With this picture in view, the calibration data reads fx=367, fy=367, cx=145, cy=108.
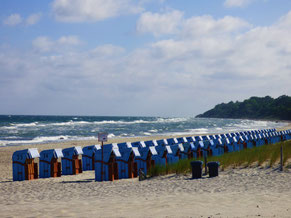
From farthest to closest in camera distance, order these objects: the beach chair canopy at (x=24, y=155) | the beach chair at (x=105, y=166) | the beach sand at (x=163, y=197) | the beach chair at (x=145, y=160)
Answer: the beach chair at (x=145, y=160) → the beach chair canopy at (x=24, y=155) → the beach chair at (x=105, y=166) → the beach sand at (x=163, y=197)

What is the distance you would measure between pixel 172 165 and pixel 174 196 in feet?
15.0

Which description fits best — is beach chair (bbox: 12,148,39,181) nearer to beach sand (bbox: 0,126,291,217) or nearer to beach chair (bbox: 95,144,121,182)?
beach sand (bbox: 0,126,291,217)

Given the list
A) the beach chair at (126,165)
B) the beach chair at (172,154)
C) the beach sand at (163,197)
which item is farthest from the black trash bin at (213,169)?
the beach chair at (126,165)

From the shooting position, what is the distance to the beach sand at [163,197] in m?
6.51

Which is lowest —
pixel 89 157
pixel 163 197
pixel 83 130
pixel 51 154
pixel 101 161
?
pixel 163 197

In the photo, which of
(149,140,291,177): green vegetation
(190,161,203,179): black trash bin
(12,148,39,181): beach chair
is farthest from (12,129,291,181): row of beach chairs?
(190,161,203,179): black trash bin

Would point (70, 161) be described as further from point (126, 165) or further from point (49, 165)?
point (126, 165)

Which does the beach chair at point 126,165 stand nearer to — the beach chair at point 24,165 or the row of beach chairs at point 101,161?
the row of beach chairs at point 101,161

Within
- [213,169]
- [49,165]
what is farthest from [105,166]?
[213,169]

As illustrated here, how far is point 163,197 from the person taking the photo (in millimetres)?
8055

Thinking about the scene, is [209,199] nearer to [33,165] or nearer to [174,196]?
[174,196]

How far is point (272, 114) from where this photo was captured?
155750mm

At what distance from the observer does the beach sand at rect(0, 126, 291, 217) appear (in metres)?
6.51

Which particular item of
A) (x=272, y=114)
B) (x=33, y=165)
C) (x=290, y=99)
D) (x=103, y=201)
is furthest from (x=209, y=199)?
(x=290, y=99)
